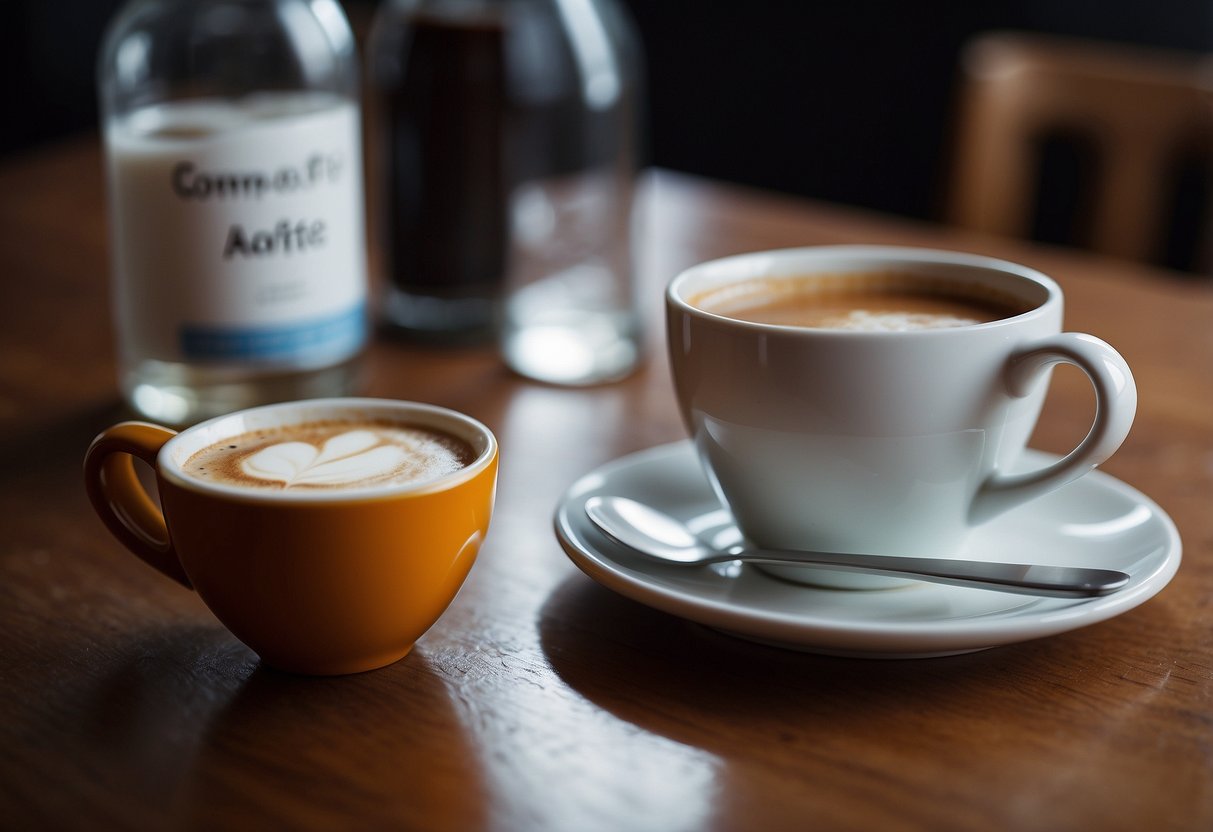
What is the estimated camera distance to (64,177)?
1.45 metres

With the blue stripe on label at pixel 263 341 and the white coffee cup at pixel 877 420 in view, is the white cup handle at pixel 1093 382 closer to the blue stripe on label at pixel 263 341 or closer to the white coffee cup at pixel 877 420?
the white coffee cup at pixel 877 420

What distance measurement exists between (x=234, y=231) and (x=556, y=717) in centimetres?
41

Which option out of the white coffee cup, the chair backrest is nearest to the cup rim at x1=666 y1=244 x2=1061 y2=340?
the white coffee cup

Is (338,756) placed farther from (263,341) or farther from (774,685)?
(263,341)

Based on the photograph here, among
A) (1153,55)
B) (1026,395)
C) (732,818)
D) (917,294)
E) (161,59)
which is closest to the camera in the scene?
(732,818)

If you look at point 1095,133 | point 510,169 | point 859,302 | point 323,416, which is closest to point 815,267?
point 859,302

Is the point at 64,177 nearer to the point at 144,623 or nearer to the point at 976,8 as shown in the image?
the point at 144,623

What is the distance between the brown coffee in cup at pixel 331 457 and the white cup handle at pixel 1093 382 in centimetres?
23

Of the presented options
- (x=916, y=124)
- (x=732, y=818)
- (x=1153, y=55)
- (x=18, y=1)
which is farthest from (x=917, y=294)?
(x=18, y=1)

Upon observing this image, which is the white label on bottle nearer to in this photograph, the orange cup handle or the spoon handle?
the orange cup handle

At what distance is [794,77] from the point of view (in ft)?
8.79

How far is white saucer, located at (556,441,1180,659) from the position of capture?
1.60ft

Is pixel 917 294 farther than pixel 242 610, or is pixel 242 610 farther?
pixel 917 294

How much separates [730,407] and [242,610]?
0.21m
